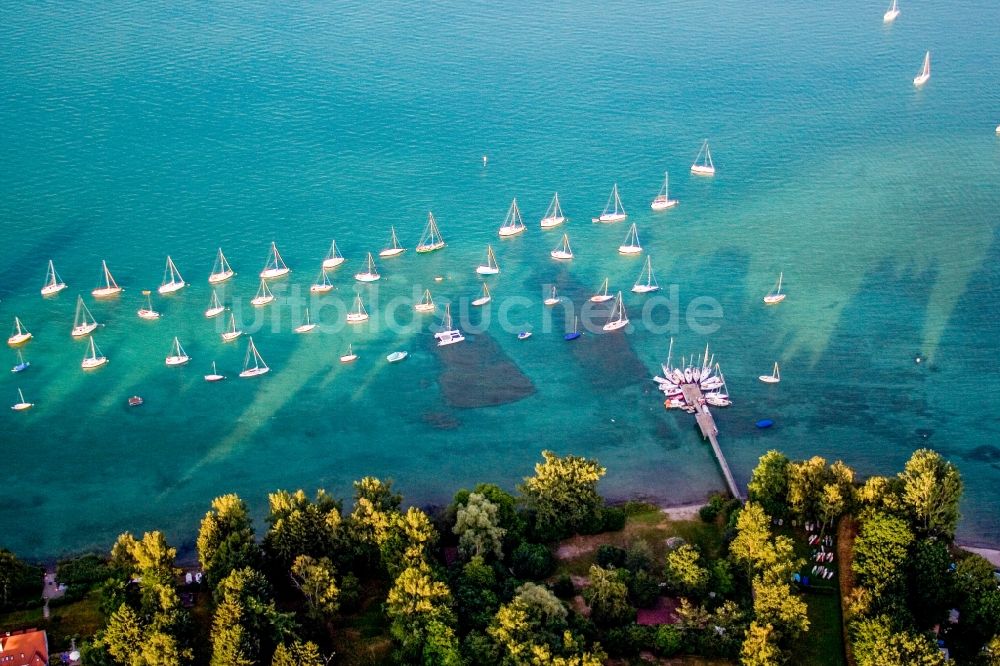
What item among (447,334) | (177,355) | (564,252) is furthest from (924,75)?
(177,355)

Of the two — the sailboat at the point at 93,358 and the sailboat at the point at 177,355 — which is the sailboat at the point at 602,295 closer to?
the sailboat at the point at 177,355

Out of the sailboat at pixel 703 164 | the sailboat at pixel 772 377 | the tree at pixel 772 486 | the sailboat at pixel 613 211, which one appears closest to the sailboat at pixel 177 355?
the sailboat at pixel 613 211

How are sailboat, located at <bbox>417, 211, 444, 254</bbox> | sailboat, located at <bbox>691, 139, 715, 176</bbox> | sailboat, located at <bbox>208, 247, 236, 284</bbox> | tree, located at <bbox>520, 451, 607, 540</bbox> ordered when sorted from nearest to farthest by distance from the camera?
tree, located at <bbox>520, 451, 607, 540</bbox>, sailboat, located at <bbox>208, 247, 236, 284</bbox>, sailboat, located at <bbox>417, 211, 444, 254</bbox>, sailboat, located at <bbox>691, 139, 715, 176</bbox>

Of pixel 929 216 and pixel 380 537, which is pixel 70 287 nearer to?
pixel 380 537

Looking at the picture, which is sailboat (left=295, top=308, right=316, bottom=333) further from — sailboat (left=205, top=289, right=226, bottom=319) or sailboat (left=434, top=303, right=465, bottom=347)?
sailboat (left=434, top=303, right=465, bottom=347)

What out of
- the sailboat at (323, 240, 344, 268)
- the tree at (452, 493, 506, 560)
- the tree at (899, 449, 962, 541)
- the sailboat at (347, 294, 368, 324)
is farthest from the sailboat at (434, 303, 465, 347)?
the tree at (899, 449, 962, 541)
